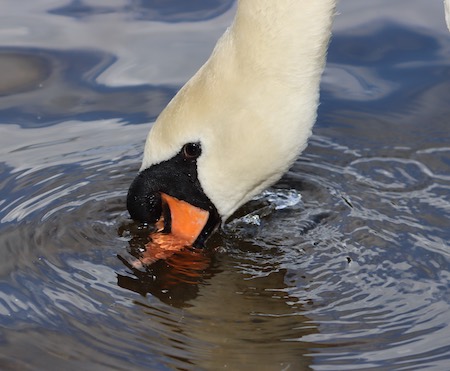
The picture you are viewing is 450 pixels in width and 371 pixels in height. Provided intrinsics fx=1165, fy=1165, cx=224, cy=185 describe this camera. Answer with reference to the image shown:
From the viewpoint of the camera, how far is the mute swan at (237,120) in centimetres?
523

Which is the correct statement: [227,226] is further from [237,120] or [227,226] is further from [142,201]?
[237,120]

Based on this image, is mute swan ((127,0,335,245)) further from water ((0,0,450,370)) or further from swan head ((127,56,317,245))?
water ((0,0,450,370))

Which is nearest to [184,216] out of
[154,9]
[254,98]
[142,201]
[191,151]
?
[142,201]

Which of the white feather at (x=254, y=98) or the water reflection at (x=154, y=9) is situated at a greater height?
the white feather at (x=254, y=98)

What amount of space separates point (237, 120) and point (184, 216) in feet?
1.89

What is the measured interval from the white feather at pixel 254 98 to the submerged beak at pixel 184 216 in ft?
0.71

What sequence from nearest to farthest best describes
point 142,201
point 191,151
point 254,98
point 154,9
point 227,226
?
point 254,98, point 191,151, point 142,201, point 227,226, point 154,9

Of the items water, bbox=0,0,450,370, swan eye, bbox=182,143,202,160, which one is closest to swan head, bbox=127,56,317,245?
swan eye, bbox=182,143,202,160

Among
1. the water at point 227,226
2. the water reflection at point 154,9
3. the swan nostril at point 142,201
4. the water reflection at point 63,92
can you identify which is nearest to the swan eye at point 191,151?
the swan nostril at point 142,201

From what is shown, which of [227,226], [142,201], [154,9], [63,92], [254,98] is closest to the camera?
[254,98]

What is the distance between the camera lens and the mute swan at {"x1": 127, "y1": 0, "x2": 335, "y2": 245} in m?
5.23

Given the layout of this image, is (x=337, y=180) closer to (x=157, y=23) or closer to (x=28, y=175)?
(x=28, y=175)

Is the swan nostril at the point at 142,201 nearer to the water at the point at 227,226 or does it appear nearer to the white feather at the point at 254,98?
the white feather at the point at 254,98

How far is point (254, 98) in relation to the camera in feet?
17.5
